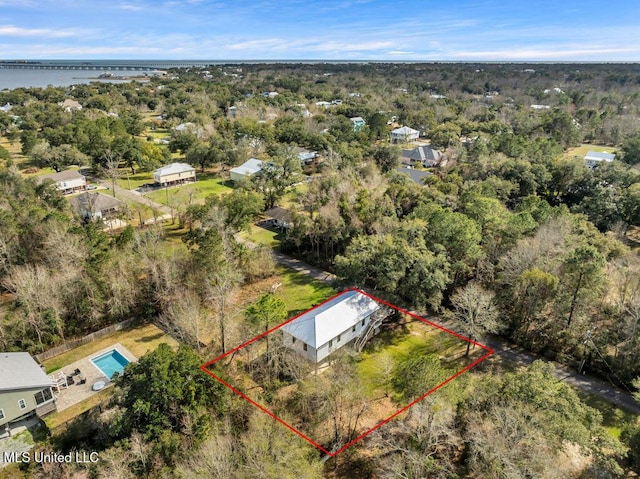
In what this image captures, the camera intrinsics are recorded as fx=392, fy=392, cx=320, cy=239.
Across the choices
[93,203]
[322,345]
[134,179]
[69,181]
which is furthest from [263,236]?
[69,181]

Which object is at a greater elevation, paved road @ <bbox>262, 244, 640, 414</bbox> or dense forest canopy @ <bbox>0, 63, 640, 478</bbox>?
dense forest canopy @ <bbox>0, 63, 640, 478</bbox>

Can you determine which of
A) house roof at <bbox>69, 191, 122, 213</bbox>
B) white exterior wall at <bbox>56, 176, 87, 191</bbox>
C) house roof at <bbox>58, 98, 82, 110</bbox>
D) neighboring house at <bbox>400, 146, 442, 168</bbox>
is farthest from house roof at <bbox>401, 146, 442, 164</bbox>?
house roof at <bbox>58, 98, 82, 110</bbox>

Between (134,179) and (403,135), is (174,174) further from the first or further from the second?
(403,135)

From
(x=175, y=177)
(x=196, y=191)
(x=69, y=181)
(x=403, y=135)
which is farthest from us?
(x=403, y=135)

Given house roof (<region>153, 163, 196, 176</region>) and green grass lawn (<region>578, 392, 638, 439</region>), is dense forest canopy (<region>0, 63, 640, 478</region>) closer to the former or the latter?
green grass lawn (<region>578, 392, 638, 439</region>)

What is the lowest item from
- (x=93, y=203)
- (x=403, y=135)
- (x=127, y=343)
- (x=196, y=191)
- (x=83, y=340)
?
(x=127, y=343)

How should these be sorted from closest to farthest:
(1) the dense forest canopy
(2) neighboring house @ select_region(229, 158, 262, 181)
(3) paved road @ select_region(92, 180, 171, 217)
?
1. (1) the dense forest canopy
2. (3) paved road @ select_region(92, 180, 171, 217)
3. (2) neighboring house @ select_region(229, 158, 262, 181)
